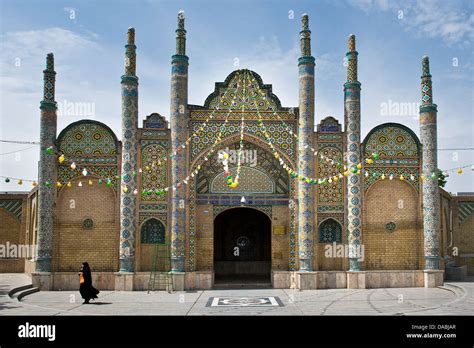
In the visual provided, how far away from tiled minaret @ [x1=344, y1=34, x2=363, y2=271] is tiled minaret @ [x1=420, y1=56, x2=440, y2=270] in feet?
7.74

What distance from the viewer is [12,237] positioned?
24234 mm

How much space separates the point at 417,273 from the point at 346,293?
126 inches

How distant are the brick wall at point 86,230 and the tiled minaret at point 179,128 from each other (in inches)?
85.8

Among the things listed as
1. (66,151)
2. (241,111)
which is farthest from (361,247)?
(66,151)

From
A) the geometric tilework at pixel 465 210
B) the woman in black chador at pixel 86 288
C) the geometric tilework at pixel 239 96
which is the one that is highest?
the geometric tilework at pixel 239 96

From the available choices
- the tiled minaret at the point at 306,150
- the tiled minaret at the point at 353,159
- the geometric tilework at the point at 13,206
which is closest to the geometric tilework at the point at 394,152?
the tiled minaret at the point at 353,159

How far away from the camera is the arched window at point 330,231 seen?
63.0ft

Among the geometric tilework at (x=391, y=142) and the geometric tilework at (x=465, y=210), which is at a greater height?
the geometric tilework at (x=391, y=142)

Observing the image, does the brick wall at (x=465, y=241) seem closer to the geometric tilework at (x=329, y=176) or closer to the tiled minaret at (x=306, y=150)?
the geometric tilework at (x=329, y=176)

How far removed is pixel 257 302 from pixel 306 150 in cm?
603

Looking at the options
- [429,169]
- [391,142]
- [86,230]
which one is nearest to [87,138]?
[86,230]

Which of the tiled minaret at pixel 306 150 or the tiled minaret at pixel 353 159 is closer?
the tiled minaret at pixel 306 150

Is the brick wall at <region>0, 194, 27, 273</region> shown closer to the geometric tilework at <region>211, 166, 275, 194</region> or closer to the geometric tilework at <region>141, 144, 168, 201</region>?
the geometric tilework at <region>141, 144, 168, 201</region>
